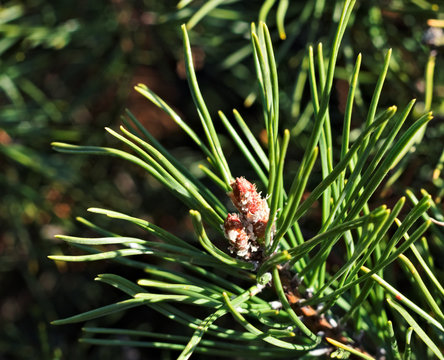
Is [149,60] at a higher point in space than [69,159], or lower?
higher

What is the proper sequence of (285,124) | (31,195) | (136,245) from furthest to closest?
1. (31,195)
2. (285,124)
3. (136,245)

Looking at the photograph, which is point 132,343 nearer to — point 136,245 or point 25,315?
point 136,245

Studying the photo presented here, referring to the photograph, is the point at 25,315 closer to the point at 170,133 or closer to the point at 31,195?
the point at 31,195

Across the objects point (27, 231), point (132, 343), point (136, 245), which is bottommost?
point (27, 231)

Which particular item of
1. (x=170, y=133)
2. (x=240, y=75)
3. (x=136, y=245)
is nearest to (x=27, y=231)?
(x=170, y=133)

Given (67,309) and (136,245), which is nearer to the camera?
(136,245)

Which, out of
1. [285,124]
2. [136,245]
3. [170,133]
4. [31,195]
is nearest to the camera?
[136,245]
